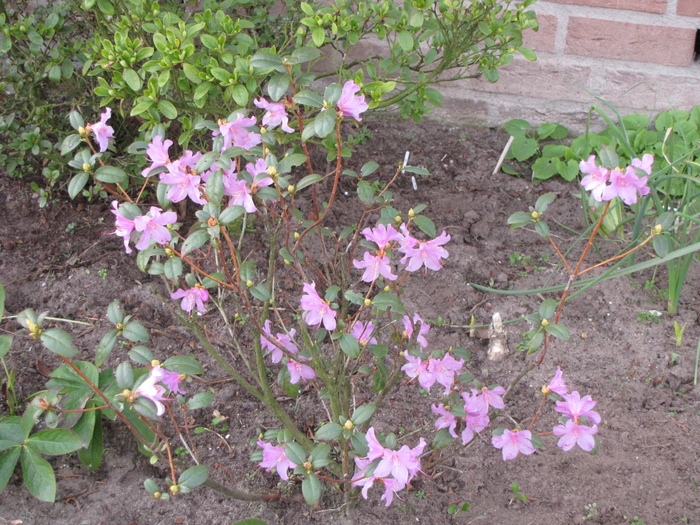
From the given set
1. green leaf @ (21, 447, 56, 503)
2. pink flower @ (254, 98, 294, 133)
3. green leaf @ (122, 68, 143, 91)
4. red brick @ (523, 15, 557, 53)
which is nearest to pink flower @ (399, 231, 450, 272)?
pink flower @ (254, 98, 294, 133)

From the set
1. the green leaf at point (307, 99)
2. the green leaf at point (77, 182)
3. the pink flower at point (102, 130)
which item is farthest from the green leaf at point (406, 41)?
the green leaf at point (77, 182)

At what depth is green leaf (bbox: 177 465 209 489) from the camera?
3.64 ft

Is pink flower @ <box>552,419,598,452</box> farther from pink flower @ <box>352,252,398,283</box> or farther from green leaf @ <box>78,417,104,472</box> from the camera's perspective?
green leaf @ <box>78,417,104,472</box>

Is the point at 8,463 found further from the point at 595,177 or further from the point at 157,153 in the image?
the point at 595,177

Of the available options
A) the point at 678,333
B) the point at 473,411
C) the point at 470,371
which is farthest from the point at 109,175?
the point at 678,333

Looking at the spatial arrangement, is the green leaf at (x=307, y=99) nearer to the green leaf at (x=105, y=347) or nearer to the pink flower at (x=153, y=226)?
the pink flower at (x=153, y=226)

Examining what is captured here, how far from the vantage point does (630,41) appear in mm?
2490

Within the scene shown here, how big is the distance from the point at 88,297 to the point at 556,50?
197 centimetres

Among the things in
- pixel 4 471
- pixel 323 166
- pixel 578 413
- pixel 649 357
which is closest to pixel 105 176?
pixel 4 471

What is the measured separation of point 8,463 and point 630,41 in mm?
2515

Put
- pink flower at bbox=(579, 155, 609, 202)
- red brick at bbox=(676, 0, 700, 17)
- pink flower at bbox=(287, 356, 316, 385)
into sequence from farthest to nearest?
red brick at bbox=(676, 0, 700, 17), pink flower at bbox=(287, 356, 316, 385), pink flower at bbox=(579, 155, 609, 202)

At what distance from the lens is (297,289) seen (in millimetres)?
2061

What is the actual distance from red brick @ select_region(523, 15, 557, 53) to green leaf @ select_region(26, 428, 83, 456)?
84.3 inches

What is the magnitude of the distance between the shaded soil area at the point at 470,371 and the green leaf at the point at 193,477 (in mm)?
362
